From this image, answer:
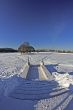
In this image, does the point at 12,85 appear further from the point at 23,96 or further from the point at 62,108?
the point at 62,108

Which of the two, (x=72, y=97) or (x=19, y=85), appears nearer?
(x=72, y=97)

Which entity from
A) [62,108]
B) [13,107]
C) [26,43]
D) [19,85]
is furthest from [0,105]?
[26,43]

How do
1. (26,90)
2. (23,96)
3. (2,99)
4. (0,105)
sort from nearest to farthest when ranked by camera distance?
(0,105)
(2,99)
(23,96)
(26,90)

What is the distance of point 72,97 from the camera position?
7082mm

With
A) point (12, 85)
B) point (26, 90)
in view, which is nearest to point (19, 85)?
point (12, 85)

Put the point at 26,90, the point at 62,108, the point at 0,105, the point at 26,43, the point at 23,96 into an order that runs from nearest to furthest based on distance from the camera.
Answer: the point at 62,108, the point at 0,105, the point at 23,96, the point at 26,90, the point at 26,43

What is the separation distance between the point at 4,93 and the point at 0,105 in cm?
140

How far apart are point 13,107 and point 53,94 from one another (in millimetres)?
1989

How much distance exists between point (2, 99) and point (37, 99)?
119cm

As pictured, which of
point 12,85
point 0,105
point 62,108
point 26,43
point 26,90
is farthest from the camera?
point 26,43

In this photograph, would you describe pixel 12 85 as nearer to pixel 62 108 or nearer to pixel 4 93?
pixel 4 93

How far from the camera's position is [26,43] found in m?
62.8

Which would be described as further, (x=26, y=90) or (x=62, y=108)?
(x=26, y=90)

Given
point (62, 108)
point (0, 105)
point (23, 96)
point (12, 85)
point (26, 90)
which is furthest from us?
point (12, 85)
